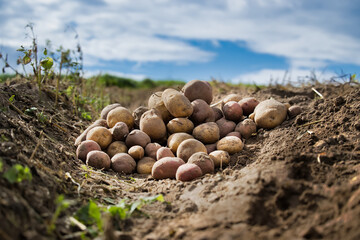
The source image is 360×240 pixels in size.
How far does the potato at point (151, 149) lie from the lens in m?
4.09

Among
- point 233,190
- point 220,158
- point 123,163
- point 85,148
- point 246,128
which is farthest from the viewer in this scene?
point 246,128

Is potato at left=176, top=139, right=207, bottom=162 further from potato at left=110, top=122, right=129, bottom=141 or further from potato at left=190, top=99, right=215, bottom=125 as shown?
potato at left=110, top=122, right=129, bottom=141

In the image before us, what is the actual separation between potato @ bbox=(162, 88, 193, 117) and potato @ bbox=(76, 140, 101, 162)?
3.36 feet

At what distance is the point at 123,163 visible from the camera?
3939 mm

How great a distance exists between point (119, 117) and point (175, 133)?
0.84 metres

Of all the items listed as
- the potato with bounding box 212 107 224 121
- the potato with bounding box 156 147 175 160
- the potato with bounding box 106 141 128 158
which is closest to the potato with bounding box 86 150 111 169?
the potato with bounding box 106 141 128 158

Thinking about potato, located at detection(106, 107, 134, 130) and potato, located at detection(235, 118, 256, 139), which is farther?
potato, located at detection(106, 107, 134, 130)

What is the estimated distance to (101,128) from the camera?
4293 mm

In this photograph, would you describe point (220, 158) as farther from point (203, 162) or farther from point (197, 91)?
point (197, 91)

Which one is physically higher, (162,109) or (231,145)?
(162,109)

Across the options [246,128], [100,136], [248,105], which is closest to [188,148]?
[246,128]

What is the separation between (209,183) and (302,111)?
7.27ft

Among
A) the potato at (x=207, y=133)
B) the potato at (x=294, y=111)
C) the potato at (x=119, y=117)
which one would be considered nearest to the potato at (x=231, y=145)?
the potato at (x=207, y=133)

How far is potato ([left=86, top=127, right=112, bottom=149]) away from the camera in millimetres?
4219
